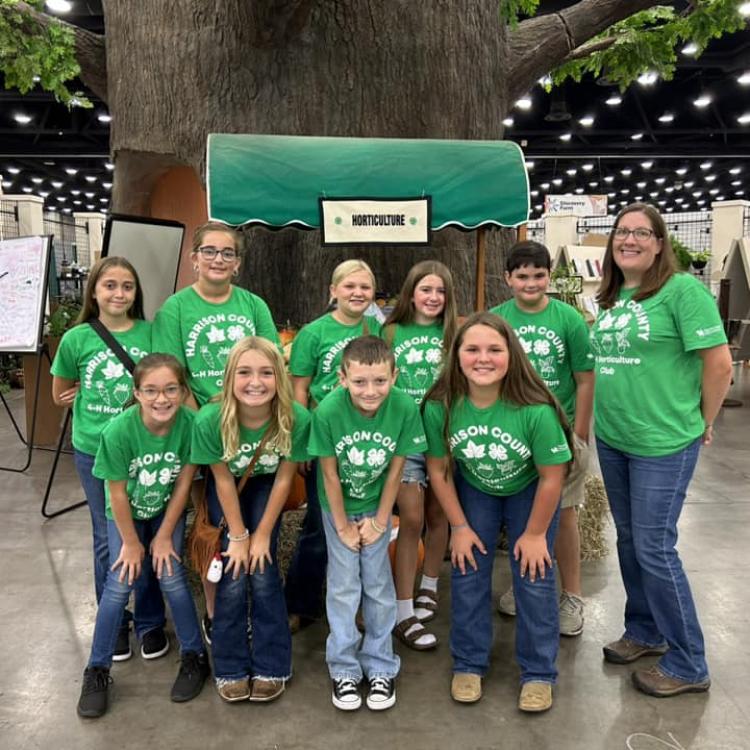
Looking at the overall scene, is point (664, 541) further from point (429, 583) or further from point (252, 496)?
point (252, 496)

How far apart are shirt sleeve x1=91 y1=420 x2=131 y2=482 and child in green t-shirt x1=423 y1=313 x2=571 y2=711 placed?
117 centimetres

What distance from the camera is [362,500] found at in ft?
9.04

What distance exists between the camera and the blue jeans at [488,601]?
266 centimetres

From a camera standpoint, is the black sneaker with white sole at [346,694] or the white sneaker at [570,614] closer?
the black sneaker with white sole at [346,694]

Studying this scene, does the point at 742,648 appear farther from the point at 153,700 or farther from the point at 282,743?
the point at 153,700

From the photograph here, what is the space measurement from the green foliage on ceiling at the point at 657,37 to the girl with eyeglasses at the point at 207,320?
579 centimetres

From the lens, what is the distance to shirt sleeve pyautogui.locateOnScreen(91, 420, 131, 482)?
2.59 meters

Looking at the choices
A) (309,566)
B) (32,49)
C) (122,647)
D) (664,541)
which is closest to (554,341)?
(664,541)

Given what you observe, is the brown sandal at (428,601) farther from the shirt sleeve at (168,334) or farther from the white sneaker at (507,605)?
the shirt sleeve at (168,334)

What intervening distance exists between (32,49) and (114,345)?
3461mm

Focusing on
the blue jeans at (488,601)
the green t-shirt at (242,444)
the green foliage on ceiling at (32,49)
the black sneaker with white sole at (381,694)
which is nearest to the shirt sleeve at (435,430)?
the blue jeans at (488,601)

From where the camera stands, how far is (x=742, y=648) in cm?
312

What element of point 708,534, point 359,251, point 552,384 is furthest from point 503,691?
point 359,251

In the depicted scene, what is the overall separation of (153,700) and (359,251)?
335cm
